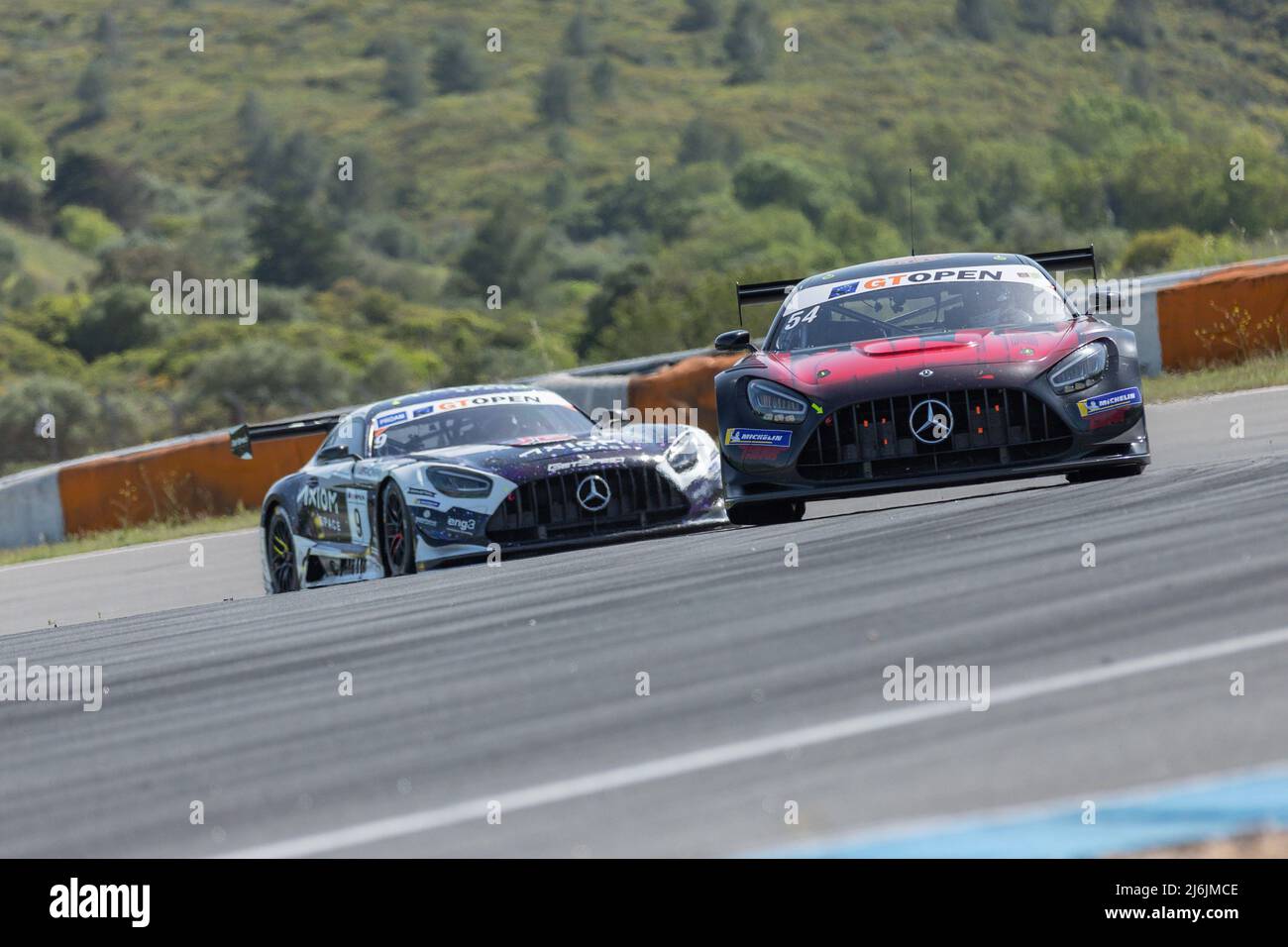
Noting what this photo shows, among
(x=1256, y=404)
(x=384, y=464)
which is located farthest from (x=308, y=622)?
(x=1256, y=404)

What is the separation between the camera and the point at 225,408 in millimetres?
31703

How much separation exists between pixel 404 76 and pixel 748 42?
66.8 ft

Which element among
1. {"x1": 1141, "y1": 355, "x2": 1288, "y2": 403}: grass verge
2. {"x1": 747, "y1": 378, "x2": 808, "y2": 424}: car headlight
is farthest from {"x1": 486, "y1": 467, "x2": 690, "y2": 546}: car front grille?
{"x1": 1141, "y1": 355, "x2": 1288, "y2": 403}: grass verge

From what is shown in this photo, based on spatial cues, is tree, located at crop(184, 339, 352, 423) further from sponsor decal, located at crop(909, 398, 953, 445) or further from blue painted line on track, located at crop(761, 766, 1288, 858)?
blue painted line on track, located at crop(761, 766, 1288, 858)

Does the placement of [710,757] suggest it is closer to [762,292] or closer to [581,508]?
[581,508]

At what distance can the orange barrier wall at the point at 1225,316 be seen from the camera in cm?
1498

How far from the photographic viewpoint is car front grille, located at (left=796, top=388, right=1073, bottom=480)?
8.99 meters

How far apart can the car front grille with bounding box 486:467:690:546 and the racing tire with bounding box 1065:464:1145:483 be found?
7.14 ft

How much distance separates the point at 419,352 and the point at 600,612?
3951 cm

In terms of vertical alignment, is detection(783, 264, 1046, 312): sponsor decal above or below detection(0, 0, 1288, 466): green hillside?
below

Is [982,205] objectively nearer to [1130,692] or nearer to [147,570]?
[147,570]

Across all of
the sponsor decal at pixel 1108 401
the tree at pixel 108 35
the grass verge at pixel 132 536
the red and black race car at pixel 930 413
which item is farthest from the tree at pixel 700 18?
the sponsor decal at pixel 1108 401

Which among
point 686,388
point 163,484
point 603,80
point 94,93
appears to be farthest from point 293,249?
point 686,388

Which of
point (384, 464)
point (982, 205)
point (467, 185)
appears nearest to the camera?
point (384, 464)
